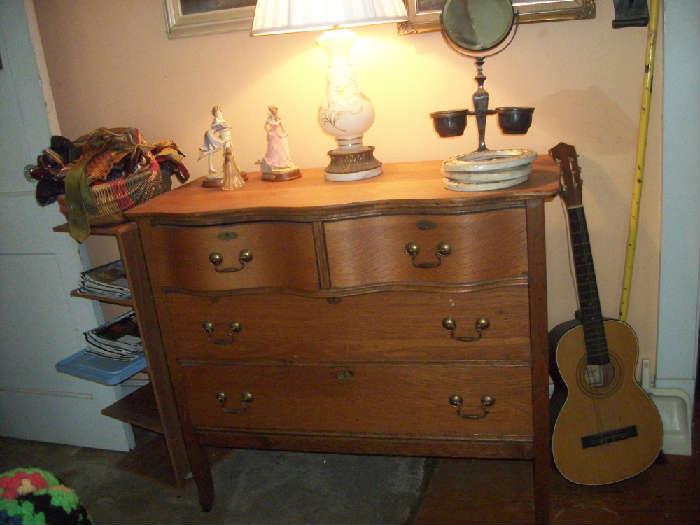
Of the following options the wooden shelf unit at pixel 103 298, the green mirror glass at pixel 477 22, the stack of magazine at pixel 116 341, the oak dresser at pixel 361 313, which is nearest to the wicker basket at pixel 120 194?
the oak dresser at pixel 361 313

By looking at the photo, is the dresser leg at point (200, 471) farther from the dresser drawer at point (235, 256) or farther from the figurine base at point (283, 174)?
the figurine base at point (283, 174)

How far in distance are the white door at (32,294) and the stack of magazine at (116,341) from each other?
10cm

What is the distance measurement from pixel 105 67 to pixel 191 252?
43.3 inches

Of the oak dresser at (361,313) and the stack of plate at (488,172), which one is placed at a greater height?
the stack of plate at (488,172)

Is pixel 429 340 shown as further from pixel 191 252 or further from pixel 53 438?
pixel 53 438

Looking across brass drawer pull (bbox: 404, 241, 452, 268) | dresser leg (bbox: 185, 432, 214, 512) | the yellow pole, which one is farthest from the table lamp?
dresser leg (bbox: 185, 432, 214, 512)

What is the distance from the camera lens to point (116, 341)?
244cm

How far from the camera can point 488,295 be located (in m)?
1.69

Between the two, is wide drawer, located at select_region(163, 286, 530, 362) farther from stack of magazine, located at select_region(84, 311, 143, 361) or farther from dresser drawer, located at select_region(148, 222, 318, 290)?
stack of magazine, located at select_region(84, 311, 143, 361)

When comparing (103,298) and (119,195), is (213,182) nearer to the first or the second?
(119,195)

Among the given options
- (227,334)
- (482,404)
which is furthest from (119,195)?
(482,404)

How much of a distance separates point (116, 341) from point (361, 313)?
1150 mm

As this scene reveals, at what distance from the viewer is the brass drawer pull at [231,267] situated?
180cm

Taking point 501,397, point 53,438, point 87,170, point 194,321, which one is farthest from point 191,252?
point 53,438
